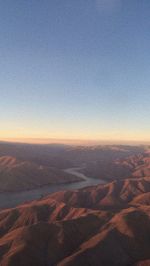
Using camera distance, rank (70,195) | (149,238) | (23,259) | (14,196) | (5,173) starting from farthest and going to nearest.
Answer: (5,173) < (14,196) < (70,195) < (149,238) < (23,259)

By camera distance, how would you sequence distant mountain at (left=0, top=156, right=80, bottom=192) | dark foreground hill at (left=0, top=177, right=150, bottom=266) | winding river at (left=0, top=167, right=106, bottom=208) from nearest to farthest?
dark foreground hill at (left=0, top=177, right=150, bottom=266), winding river at (left=0, top=167, right=106, bottom=208), distant mountain at (left=0, top=156, right=80, bottom=192)

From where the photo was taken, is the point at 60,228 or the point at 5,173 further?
the point at 5,173

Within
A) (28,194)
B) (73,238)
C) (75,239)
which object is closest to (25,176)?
(28,194)

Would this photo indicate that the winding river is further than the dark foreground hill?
Yes

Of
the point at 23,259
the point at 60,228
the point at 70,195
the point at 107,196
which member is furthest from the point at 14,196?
the point at 23,259

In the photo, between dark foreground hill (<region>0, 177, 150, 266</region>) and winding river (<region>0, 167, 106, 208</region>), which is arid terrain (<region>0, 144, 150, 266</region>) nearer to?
dark foreground hill (<region>0, 177, 150, 266</region>)

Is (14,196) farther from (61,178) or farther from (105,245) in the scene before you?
(105,245)

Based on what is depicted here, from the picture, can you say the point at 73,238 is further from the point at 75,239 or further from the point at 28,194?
the point at 28,194

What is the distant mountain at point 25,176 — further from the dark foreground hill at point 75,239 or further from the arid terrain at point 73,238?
the dark foreground hill at point 75,239

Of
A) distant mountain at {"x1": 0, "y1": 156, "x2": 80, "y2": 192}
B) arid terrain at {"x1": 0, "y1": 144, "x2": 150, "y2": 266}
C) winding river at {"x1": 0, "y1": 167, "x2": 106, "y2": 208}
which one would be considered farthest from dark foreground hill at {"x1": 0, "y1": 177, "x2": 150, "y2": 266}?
distant mountain at {"x1": 0, "y1": 156, "x2": 80, "y2": 192}

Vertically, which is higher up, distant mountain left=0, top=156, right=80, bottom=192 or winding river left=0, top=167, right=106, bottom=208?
distant mountain left=0, top=156, right=80, bottom=192

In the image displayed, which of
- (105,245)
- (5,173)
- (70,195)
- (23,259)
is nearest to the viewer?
(23,259)
